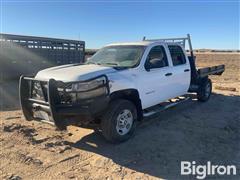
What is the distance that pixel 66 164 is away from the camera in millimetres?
4496

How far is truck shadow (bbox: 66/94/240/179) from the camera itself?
15.0 feet

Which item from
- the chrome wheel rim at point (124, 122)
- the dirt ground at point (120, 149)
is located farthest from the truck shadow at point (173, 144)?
the chrome wheel rim at point (124, 122)

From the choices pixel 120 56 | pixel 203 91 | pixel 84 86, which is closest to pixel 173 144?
pixel 84 86

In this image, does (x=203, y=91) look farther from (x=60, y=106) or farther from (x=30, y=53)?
(x=30, y=53)

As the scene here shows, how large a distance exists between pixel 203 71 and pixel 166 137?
4.31 meters

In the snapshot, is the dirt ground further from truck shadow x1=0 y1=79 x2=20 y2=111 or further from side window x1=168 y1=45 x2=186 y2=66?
side window x1=168 y1=45 x2=186 y2=66

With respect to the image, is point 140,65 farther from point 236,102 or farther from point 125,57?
point 236,102

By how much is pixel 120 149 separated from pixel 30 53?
8.49 metres

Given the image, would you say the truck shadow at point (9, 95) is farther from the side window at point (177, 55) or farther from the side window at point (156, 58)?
the side window at point (177, 55)

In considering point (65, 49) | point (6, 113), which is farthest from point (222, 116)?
point (65, 49)

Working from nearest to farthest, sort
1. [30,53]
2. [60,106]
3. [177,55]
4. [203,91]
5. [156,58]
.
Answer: [60,106] < [156,58] < [177,55] < [203,91] < [30,53]

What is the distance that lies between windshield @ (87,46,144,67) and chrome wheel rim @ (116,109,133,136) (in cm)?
105

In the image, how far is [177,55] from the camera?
7.49 m

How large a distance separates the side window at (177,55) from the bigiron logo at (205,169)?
10.7 ft
